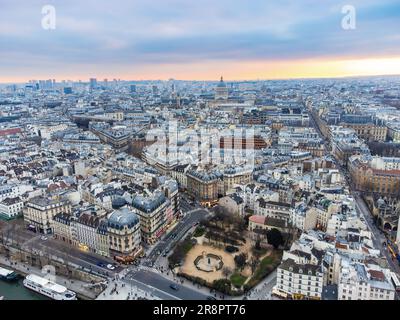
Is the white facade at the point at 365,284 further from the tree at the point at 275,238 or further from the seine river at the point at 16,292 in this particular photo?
the seine river at the point at 16,292

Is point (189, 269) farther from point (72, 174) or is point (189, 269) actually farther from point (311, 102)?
point (311, 102)

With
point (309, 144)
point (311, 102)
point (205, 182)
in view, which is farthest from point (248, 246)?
point (311, 102)

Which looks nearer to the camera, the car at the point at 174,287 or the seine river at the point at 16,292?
the car at the point at 174,287

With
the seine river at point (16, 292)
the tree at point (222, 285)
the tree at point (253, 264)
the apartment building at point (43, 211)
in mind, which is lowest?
the seine river at point (16, 292)

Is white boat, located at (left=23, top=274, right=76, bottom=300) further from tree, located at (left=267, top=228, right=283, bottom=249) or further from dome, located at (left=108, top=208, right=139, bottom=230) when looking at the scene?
tree, located at (left=267, top=228, right=283, bottom=249)

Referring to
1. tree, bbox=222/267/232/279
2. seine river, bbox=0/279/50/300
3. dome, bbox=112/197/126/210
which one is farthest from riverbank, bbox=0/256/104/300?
tree, bbox=222/267/232/279

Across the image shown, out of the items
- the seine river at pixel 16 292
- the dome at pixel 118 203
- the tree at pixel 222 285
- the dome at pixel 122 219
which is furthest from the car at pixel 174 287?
the dome at pixel 118 203
